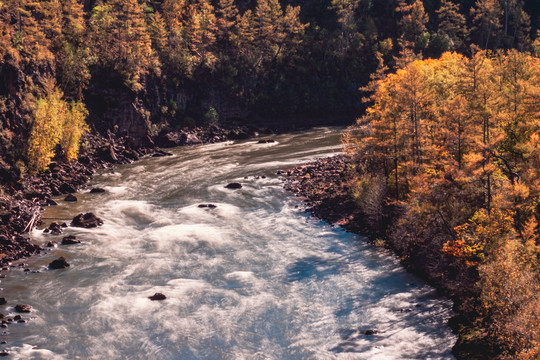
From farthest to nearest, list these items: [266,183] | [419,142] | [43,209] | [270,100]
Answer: [270,100] < [266,183] < [43,209] < [419,142]

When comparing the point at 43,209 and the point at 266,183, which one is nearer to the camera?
the point at 43,209

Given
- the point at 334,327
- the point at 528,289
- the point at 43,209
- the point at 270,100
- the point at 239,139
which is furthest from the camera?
the point at 270,100

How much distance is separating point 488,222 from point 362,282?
9.42 meters

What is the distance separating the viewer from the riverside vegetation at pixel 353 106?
26.0 meters

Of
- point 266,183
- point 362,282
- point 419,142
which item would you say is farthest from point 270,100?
point 362,282

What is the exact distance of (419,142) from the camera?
1390 inches

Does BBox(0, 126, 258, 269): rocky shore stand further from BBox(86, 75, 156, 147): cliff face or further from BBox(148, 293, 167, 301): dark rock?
BBox(148, 293, 167, 301): dark rock

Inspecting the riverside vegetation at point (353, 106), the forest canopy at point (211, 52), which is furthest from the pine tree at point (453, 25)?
the riverside vegetation at point (353, 106)

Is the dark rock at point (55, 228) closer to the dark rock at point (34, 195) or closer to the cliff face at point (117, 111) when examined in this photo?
the dark rock at point (34, 195)

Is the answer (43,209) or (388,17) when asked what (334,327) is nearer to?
(43,209)

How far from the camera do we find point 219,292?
2870cm

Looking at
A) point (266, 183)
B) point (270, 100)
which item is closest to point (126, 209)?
point (266, 183)

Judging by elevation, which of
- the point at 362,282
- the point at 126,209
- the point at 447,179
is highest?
the point at 447,179

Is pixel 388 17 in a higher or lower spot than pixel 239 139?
higher
